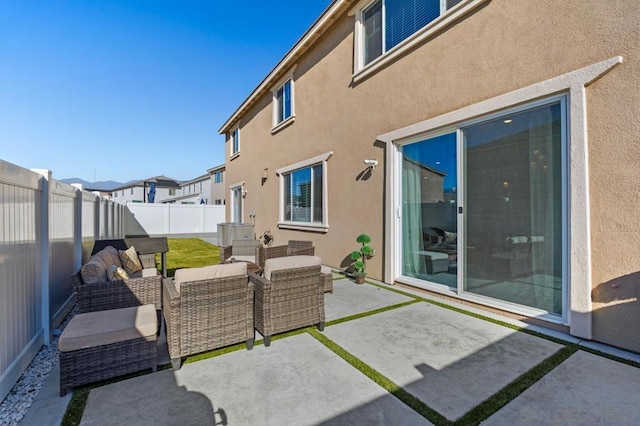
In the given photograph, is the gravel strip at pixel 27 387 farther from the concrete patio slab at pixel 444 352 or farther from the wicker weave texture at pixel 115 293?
the concrete patio slab at pixel 444 352

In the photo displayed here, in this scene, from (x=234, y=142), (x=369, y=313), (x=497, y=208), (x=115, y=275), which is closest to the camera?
(x=115, y=275)

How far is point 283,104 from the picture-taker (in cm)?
1058

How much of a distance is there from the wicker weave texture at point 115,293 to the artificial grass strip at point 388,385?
7.44 feet

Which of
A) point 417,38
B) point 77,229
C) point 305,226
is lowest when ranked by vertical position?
point 305,226

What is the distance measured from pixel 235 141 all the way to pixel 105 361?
1402cm

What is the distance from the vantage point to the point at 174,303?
2836mm

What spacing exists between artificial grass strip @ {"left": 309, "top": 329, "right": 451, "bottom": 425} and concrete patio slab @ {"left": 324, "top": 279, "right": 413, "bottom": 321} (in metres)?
0.90

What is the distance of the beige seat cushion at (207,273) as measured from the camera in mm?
2898

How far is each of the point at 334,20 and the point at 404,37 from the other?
2.64 m

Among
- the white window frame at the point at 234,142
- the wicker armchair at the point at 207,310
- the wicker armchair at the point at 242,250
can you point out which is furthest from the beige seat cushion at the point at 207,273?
the white window frame at the point at 234,142

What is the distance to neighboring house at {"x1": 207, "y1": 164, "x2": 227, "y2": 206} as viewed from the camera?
93.7 ft

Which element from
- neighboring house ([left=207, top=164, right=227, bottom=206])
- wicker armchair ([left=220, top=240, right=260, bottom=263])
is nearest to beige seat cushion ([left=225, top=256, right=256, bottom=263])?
wicker armchair ([left=220, top=240, right=260, bottom=263])

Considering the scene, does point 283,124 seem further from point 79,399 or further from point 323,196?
point 79,399

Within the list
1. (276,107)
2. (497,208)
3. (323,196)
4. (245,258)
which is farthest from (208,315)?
(276,107)
